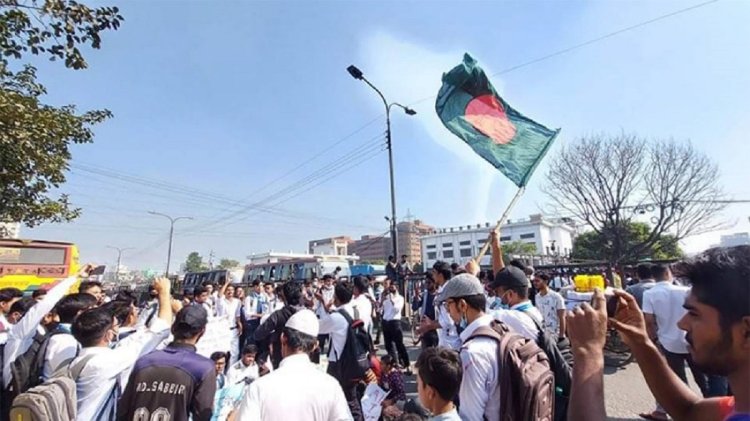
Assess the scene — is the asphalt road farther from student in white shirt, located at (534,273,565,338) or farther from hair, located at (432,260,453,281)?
hair, located at (432,260,453,281)

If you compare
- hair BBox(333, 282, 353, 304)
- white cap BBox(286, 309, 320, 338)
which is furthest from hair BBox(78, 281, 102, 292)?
white cap BBox(286, 309, 320, 338)

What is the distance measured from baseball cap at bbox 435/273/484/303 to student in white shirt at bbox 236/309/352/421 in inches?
35.9

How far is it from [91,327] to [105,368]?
0.99 feet

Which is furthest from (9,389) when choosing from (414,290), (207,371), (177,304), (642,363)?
(414,290)

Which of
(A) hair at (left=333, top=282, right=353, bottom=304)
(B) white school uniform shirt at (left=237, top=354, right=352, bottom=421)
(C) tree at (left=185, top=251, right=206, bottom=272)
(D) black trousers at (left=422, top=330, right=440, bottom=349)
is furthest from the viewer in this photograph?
(C) tree at (left=185, top=251, right=206, bottom=272)

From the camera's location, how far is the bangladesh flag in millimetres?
5039

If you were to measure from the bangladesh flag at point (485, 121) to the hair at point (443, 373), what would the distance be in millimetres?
3414

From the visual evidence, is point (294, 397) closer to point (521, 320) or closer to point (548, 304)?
point (521, 320)

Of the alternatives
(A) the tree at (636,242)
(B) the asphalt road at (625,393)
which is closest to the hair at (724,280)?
(B) the asphalt road at (625,393)

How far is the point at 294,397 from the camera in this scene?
85.0 inches

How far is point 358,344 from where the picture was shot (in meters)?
4.52

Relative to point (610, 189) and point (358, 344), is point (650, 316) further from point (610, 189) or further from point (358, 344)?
point (610, 189)

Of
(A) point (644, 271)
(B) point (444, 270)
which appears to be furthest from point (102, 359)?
(A) point (644, 271)

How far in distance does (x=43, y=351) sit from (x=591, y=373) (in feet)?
12.5
